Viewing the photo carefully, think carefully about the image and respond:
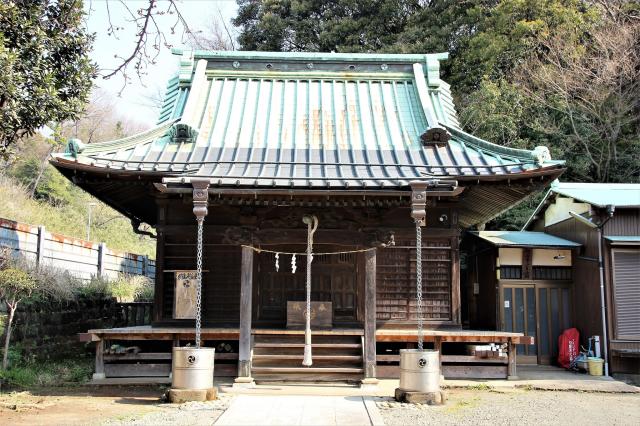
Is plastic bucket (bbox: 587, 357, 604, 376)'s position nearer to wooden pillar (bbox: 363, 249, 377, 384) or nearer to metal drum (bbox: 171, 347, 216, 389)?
wooden pillar (bbox: 363, 249, 377, 384)

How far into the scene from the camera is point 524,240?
16156 mm

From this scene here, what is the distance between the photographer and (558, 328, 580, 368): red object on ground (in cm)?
1512

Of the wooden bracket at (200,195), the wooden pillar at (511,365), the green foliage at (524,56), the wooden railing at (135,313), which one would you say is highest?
the green foliage at (524,56)

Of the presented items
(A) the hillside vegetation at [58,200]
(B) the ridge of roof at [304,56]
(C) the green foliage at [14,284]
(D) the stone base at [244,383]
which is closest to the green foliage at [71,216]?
(A) the hillside vegetation at [58,200]

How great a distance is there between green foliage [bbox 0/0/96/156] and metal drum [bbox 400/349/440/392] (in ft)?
23.4

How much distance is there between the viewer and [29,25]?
932cm

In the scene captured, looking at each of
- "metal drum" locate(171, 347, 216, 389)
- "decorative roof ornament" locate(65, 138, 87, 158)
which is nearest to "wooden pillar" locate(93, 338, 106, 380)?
"metal drum" locate(171, 347, 216, 389)

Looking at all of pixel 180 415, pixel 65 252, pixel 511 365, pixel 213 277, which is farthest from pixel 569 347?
pixel 65 252

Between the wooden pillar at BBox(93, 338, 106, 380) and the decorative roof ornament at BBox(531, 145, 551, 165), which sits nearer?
the decorative roof ornament at BBox(531, 145, 551, 165)

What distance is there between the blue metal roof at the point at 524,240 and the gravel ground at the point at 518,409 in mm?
4567

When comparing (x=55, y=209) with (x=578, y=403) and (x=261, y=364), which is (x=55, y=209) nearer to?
(x=261, y=364)

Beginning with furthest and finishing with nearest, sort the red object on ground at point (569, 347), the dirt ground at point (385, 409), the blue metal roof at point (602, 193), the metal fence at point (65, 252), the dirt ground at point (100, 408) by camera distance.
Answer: the red object on ground at point (569, 347) → the blue metal roof at point (602, 193) → the metal fence at point (65, 252) → the dirt ground at point (385, 409) → the dirt ground at point (100, 408)

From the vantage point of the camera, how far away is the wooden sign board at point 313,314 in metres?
12.7

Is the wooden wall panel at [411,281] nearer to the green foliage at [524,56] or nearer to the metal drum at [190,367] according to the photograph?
the metal drum at [190,367]
